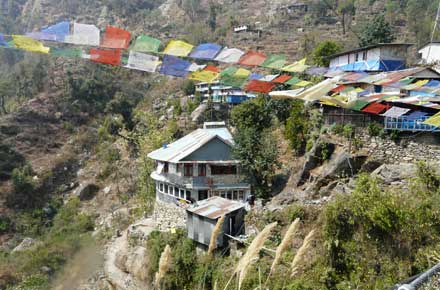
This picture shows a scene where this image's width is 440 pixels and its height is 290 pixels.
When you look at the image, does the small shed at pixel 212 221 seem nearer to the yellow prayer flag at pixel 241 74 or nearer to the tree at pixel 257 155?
the tree at pixel 257 155

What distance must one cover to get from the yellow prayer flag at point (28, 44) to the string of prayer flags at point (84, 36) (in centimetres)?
62

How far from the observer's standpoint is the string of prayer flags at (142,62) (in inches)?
403

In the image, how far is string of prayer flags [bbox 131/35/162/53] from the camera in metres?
9.98

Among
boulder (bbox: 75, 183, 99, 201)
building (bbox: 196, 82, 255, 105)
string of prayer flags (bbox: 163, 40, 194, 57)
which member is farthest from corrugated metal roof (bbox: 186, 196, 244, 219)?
building (bbox: 196, 82, 255, 105)

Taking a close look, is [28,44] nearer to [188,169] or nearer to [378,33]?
[188,169]

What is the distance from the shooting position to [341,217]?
1077 centimetres

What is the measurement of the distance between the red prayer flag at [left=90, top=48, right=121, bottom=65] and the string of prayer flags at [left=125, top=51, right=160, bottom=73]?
1.08 feet

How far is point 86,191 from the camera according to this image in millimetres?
32562

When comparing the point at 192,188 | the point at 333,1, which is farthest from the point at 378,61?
the point at 333,1

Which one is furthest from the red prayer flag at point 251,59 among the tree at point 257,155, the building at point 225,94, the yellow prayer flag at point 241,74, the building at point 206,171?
the building at point 225,94

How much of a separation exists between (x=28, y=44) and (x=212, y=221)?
8379mm

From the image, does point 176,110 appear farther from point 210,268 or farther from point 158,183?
point 210,268

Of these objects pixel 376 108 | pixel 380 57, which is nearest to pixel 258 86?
pixel 376 108

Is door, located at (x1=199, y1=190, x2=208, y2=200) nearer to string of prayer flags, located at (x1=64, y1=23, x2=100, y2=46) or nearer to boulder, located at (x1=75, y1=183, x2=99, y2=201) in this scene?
string of prayer flags, located at (x1=64, y1=23, x2=100, y2=46)
